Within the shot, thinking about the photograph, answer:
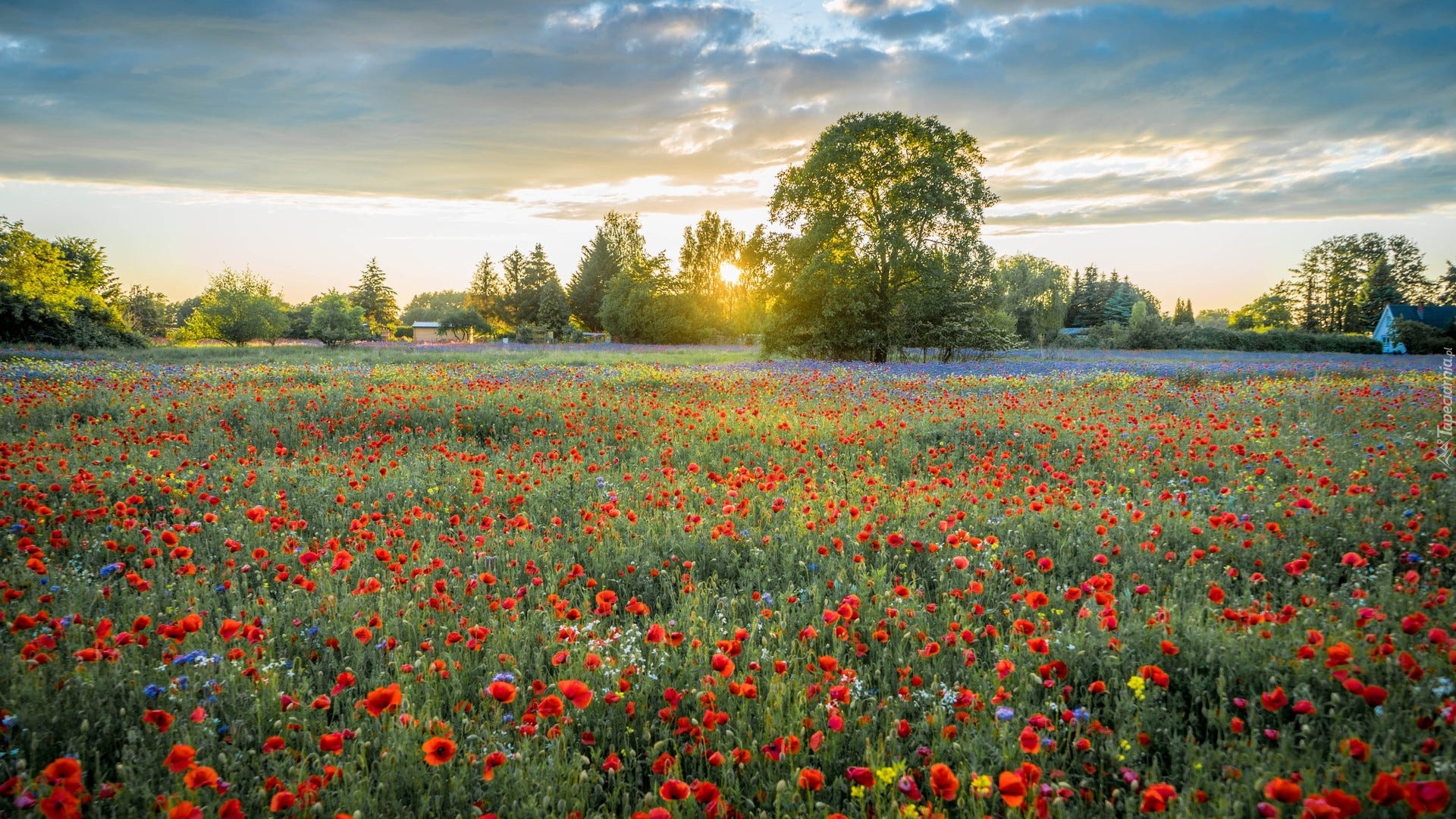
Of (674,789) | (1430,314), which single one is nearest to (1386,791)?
(674,789)

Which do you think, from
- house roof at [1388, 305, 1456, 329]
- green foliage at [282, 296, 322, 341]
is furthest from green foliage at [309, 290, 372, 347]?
house roof at [1388, 305, 1456, 329]

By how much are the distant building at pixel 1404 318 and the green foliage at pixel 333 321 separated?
6264 centimetres

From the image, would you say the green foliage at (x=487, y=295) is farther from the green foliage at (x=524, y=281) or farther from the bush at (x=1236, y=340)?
the bush at (x=1236, y=340)

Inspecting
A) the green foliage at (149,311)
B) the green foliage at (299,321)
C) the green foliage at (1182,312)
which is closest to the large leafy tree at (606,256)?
the green foliage at (299,321)

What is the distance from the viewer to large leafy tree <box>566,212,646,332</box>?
7350 cm

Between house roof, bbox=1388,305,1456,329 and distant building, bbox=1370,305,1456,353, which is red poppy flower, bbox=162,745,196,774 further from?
house roof, bbox=1388,305,1456,329

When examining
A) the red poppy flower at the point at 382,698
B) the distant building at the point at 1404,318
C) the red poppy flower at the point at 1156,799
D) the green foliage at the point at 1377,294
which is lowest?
the red poppy flower at the point at 1156,799

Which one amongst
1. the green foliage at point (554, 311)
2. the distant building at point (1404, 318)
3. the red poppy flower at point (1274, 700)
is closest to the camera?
the red poppy flower at point (1274, 700)

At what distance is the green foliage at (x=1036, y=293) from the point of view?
73.8 m

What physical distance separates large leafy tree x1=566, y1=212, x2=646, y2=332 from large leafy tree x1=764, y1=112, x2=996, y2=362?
153ft

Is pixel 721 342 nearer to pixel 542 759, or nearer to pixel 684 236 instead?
pixel 684 236

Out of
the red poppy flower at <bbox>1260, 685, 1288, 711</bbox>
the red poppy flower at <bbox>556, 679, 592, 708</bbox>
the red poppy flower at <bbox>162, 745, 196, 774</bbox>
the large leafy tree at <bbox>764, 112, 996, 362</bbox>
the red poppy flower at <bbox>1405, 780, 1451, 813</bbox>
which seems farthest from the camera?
the large leafy tree at <bbox>764, 112, 996, 362</bbox>

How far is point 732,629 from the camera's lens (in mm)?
3695

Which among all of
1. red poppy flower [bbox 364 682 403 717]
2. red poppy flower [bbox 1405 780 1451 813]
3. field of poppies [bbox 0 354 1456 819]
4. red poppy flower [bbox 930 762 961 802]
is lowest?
field of poppies [bbox 0 354 1456 819]
